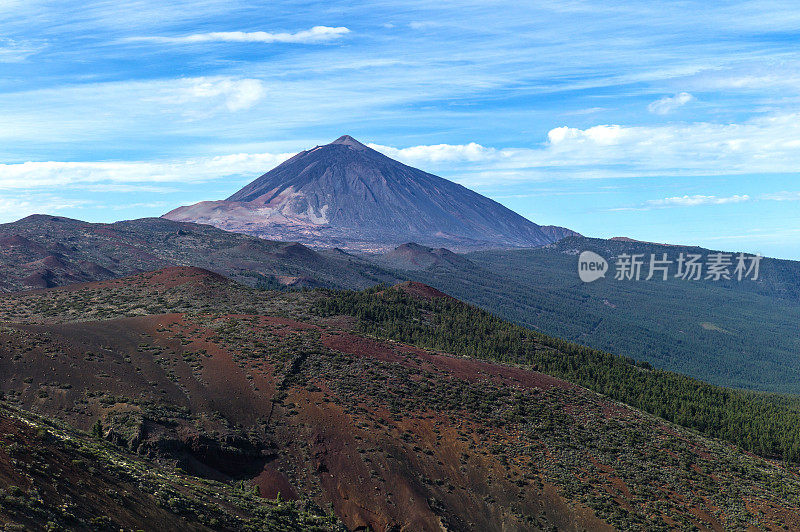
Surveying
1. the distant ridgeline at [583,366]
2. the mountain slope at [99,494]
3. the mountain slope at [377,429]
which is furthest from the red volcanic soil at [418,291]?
the mountain slope at [99,494]

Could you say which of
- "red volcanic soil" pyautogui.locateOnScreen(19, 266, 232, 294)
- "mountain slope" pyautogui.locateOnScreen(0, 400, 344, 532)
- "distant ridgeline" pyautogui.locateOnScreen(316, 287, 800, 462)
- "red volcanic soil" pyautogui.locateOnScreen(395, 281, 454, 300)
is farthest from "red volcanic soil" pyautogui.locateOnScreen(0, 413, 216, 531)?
"red volcanic soil" pyautogui.locateOnScreen(395, 281, 454, 300)

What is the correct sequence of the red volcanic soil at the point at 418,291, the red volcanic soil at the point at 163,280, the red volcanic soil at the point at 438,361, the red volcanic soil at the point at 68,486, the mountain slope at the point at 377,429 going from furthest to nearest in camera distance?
the red volcanic soil at the point at 418,291 < the red volcanic soil at the point at 163,280 < the red volcanic soil at the point at 438,361 < the mountain slope at the point at 377,429 < the red volcanic soil at the point at 68,486

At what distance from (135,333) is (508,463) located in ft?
162

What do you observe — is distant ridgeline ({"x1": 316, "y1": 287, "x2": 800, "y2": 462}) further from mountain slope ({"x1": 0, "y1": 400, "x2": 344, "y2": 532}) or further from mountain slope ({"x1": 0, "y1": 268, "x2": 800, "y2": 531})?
mountain slope ({"x1": 0, "y1": 400, "x2": 344, "y2": 532})

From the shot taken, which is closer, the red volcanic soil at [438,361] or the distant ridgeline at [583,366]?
the red volcanic soil at [438,361]

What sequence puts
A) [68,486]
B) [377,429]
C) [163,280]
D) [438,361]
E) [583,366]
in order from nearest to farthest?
[68,486] < [377,429] < [438,361] < [583,366] < [163,280]

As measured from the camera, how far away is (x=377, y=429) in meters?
62.6

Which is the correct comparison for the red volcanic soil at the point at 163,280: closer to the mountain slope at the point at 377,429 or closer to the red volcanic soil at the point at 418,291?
the mountain slope at the point at 377,429

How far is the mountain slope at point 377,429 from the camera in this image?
5416 centimetres

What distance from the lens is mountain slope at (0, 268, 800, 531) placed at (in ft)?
178

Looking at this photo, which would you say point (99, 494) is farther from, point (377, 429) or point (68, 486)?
point (377, 429)

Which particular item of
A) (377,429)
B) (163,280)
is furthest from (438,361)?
(163,280)

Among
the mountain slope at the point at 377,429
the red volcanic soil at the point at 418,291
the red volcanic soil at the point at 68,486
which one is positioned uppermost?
the red volcanic soil at the point at 418,291

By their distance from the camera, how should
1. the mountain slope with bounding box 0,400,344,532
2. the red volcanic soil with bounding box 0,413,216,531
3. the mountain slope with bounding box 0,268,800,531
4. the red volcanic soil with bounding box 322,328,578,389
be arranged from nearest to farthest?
1. the mountain slope with bounding box 0,400,344,532
2. the red volcanic soil with bounding box 0,413,216,531
3. the mountain slope with bounding box 0,268,800,531
4. the red volcanic soil with bounding box 322,328,578,389
